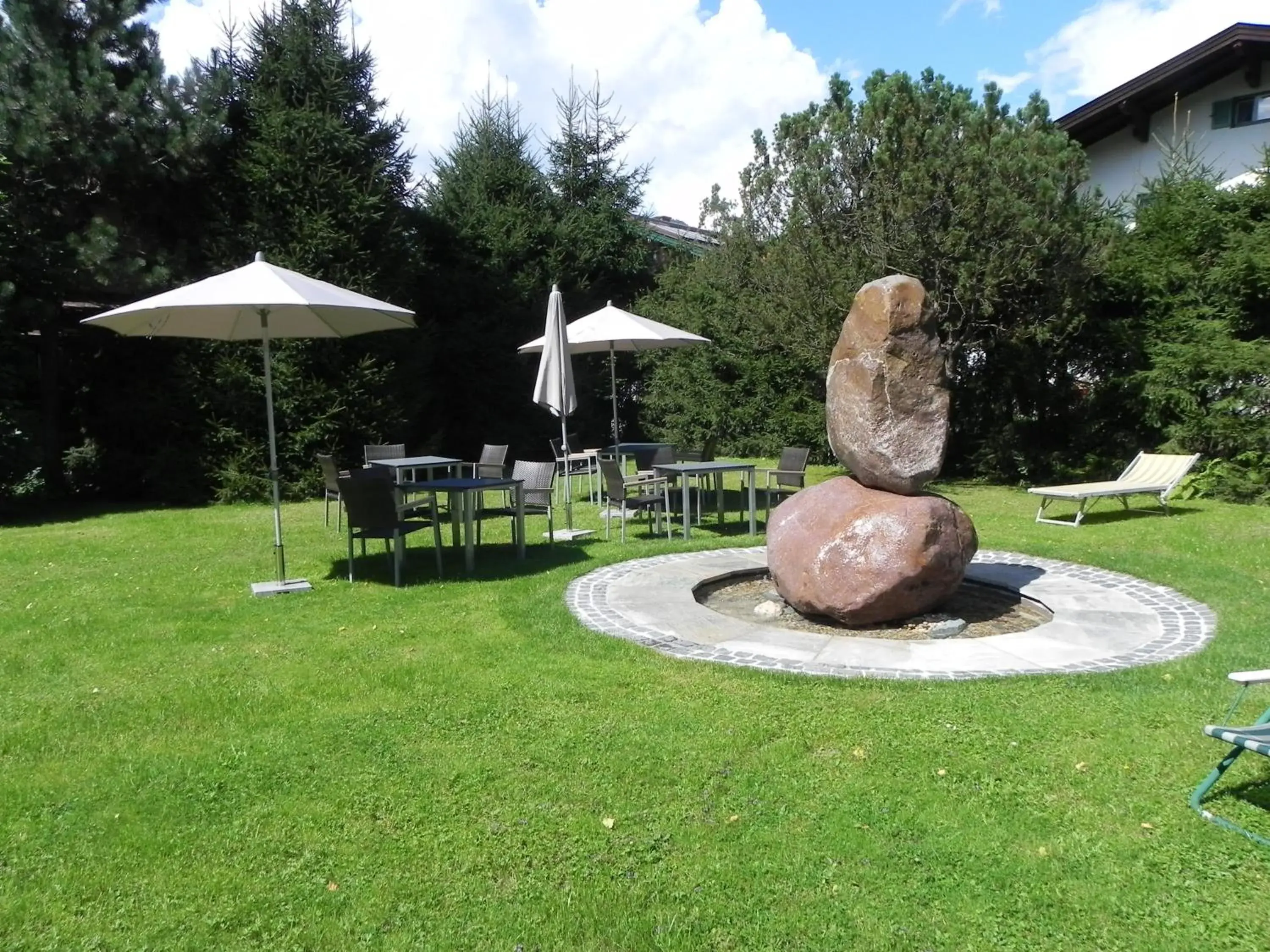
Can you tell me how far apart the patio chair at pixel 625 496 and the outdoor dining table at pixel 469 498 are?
100 cm

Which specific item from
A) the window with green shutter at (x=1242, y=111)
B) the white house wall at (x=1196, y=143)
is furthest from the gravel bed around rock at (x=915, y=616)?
the window with green shutter at (x=1242, y=111)

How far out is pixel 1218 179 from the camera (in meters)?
13.2

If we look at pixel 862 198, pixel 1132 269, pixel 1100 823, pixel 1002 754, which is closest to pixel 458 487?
pixel 1002 754

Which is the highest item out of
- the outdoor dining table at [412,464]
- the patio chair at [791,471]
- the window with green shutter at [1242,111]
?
the window with green shutter at [1242,111]

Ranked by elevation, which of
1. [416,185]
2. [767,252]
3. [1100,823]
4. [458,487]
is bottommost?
[1100,823]

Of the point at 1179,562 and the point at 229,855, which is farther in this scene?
the point at 1179,562

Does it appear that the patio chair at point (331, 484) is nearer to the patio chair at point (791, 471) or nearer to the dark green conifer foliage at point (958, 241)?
the patio chair at point (791, 471)

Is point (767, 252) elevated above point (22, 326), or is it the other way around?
point (767, 252)

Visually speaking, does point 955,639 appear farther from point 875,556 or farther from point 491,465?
point 491,465

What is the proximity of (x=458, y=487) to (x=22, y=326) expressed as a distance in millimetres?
8403

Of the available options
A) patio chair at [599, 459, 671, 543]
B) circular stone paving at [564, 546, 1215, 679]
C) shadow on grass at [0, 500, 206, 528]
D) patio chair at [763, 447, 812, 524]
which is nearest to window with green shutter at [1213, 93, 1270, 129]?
patio chair at [763, 447, 812, 524]

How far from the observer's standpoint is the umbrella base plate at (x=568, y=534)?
1003 cm

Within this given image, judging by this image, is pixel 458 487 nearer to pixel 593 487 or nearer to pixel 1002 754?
pixel 1002 754

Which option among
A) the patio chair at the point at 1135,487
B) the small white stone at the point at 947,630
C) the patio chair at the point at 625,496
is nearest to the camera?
the small white stone at the point at 947,630
